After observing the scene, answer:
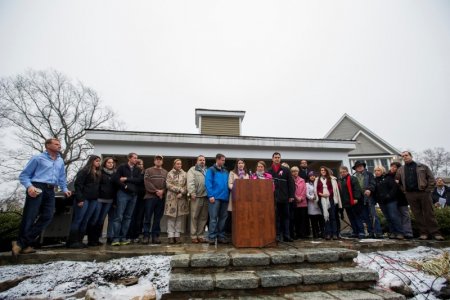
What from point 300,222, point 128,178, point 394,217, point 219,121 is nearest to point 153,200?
point 128,178

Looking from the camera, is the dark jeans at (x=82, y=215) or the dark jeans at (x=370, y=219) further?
the dark jeans at (x=370, y=219)

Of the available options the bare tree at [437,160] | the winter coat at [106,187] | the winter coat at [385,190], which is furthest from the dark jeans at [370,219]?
the bare tree at [437,160]

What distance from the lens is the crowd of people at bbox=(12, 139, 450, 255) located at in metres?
4.07

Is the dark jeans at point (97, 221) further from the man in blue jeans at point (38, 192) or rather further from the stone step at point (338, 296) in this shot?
the stone step at point (338, 296)

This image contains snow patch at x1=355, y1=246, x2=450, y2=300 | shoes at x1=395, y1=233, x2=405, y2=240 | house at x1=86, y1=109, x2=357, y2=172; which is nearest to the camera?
snow patch at x1=355, y1=246, x2=450, y2=300

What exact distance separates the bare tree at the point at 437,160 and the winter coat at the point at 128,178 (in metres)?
46.5

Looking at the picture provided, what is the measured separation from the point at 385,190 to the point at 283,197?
106 inches

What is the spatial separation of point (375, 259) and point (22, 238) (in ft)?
18.5

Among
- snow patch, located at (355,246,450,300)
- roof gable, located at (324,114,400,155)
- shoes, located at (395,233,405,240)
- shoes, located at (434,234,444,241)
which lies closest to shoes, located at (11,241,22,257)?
snow patch, located at (355,246,450,300)

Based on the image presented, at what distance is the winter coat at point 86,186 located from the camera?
406 cm

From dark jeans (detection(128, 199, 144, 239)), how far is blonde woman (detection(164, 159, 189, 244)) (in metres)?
0.69

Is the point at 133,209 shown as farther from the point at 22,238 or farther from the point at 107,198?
the point at 22,238

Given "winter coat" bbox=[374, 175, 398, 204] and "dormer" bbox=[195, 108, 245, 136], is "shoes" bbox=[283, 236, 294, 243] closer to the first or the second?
"winter coat" bbox=[374, 175, 398, 204]

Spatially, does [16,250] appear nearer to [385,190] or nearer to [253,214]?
[253,214]
